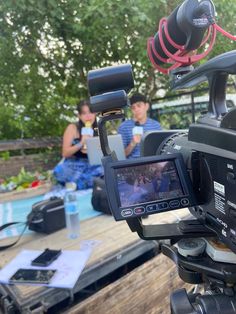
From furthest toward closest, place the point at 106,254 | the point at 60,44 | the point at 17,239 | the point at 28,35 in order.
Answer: the point at 60,44 < the point at 28,35 < the point at 17,239 < the point at 106,254

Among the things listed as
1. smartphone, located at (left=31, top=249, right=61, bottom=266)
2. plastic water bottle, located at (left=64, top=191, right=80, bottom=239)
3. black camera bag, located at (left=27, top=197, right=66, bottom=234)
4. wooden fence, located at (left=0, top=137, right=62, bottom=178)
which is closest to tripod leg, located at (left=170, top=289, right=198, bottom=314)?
smartphone, located at (left=31, top=249, right=61, bottom=266)

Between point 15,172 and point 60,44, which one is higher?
point 60,44

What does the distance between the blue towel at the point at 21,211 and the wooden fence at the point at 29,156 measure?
4.24 feet

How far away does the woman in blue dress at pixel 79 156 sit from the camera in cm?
285

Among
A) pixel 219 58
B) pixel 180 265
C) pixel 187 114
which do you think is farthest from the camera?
pixel 187 114

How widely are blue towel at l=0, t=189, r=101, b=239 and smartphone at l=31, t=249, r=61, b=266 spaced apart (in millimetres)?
437

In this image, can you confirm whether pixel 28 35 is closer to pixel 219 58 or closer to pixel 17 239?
pixel 17 239

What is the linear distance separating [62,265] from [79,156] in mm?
1786

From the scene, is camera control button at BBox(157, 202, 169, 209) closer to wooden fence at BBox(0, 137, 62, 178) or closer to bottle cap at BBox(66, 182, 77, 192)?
bottle cap at BBox(66, 182, 77, 192)

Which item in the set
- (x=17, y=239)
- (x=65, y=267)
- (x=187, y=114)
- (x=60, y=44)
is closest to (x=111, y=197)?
(x=65, y=267)

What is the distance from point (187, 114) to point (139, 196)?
398 cm

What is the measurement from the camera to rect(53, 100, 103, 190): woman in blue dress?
2.85 m

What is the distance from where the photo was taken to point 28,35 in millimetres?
3510

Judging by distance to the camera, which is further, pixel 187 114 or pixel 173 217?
pixel 187 114
